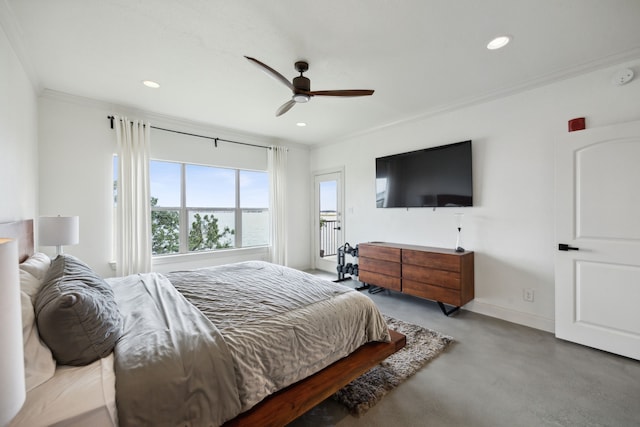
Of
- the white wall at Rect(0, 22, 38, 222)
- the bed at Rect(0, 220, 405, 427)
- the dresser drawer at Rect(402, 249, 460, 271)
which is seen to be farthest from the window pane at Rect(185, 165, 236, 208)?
the dresser drawer at Rect(402, 249, 460, 271)

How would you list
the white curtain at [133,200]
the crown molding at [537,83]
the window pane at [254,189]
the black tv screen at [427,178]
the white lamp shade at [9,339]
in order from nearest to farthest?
the white lamp shade at [9,339], the crown molding at [537,83], the black tv screen at [427,178], the white curtain at [133,200], the window pane at [254,189]

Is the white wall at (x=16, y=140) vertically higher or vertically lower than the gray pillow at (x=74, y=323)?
higher

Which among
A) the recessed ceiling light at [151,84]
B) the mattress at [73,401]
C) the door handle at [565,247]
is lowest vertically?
the mattress at [73,401]

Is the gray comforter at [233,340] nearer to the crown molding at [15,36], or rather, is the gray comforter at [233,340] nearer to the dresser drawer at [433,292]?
the dresser drawer at [433,292]

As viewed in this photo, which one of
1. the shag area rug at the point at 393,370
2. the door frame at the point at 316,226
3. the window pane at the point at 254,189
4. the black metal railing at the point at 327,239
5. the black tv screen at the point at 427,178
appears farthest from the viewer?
the black metal railing at the point at 327,239

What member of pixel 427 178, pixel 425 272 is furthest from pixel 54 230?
pixel 427 178

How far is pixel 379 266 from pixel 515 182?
1911mm

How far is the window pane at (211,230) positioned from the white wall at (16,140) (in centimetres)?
182

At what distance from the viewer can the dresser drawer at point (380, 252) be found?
3648mm

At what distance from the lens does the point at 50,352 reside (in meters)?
1.13

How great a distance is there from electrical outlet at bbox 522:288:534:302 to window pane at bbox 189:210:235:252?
4207 millimetres

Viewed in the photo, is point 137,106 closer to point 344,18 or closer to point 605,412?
point 344,18

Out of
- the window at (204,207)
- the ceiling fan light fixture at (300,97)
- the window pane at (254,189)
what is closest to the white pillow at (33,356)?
the ceiling fan light fixture at (300,97)

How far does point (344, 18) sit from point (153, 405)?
8.07ft
